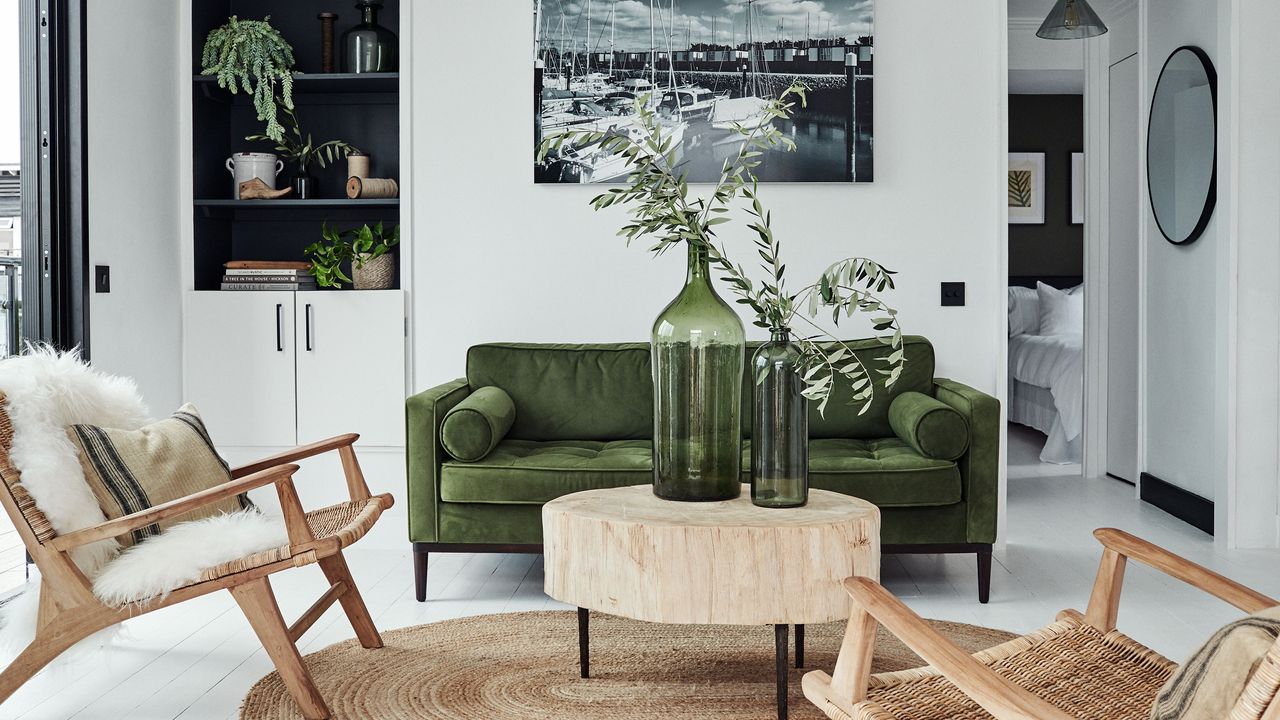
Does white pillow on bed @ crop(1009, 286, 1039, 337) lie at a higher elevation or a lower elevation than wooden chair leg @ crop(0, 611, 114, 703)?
higher

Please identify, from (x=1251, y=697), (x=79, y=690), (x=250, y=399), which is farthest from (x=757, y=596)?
(x=250, y=399)

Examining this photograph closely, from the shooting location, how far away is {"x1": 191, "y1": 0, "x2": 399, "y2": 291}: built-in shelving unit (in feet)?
14.0

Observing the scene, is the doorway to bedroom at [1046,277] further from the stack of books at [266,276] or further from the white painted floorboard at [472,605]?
the stack of books at [266,276]

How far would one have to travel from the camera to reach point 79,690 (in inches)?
93.7

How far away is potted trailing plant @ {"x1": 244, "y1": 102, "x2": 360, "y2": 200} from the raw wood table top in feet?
8.96

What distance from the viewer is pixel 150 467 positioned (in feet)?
7.80

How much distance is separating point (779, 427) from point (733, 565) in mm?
312

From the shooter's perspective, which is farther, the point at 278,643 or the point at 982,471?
the point at 982,471

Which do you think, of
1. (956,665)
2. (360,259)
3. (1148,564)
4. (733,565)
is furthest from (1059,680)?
(360,259)

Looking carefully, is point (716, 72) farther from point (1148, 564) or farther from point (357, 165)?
point (1148, 564)

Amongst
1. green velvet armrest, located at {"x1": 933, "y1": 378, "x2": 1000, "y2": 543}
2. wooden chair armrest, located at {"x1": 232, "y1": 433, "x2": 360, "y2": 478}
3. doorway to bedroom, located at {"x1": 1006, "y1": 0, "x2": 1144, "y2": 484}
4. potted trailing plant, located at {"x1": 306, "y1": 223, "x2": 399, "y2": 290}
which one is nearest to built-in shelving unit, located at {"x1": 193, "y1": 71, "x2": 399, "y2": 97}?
potted trailing plant, located at {"x1": 306, "y1": 223, "x2": 399, "y2": 290}

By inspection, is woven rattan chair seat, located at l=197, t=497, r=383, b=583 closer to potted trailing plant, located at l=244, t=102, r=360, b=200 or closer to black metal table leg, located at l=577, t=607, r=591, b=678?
black metal table leg, located at l=577, t=607, r=591, b=678

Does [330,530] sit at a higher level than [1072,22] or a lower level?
lower

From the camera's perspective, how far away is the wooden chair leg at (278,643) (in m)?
2.14
